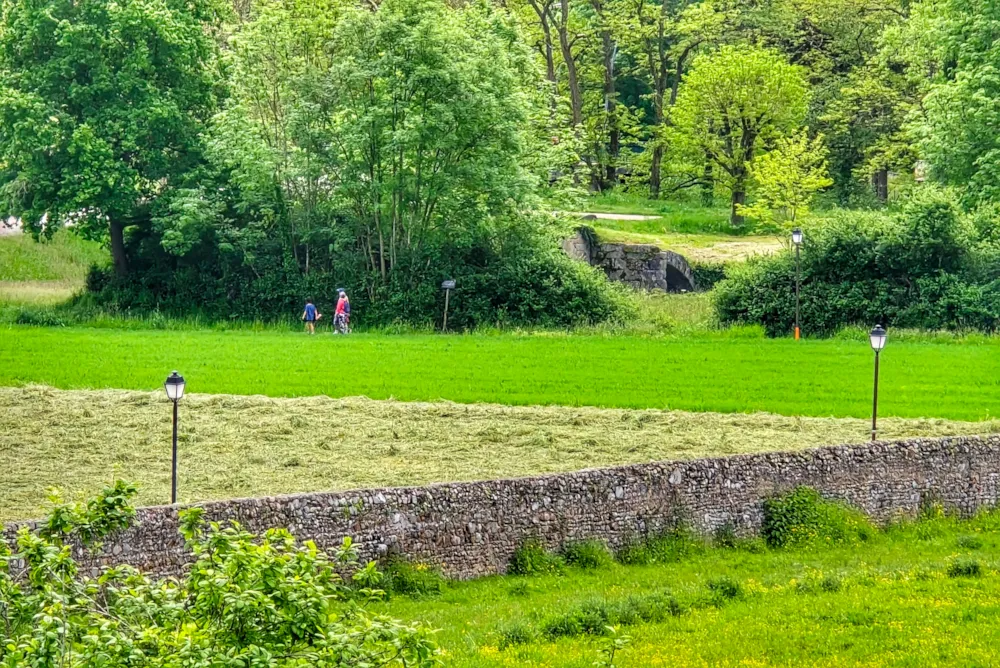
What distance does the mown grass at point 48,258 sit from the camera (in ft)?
200

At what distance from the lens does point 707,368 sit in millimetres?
38906

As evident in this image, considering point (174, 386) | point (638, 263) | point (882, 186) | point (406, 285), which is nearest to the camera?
point (174, 386)

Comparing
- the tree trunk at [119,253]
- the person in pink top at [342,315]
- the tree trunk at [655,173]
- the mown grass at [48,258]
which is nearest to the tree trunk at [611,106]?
the tree trunk at [655,173]

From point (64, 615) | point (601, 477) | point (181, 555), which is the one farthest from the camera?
point (601, 477)

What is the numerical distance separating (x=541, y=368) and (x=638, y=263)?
19.5 meters

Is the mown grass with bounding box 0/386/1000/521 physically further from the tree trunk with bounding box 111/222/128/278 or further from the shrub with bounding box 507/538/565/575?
the tree trunk with bounding box 111/222/128/278

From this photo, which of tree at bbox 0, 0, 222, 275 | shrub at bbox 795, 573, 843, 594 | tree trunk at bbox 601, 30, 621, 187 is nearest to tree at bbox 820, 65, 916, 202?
tree trunk at bbox 601, 30, 621, 187

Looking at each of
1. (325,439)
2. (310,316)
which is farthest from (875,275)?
(325,439)

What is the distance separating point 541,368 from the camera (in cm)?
3869

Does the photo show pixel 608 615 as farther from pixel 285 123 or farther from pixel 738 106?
pixel 738 106

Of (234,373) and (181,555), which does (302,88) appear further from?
(181,555)

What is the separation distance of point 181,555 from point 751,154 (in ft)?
179

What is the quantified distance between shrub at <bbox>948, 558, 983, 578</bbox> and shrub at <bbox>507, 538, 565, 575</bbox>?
490 centimetres

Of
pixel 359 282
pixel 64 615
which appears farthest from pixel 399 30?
pixel 64 615
